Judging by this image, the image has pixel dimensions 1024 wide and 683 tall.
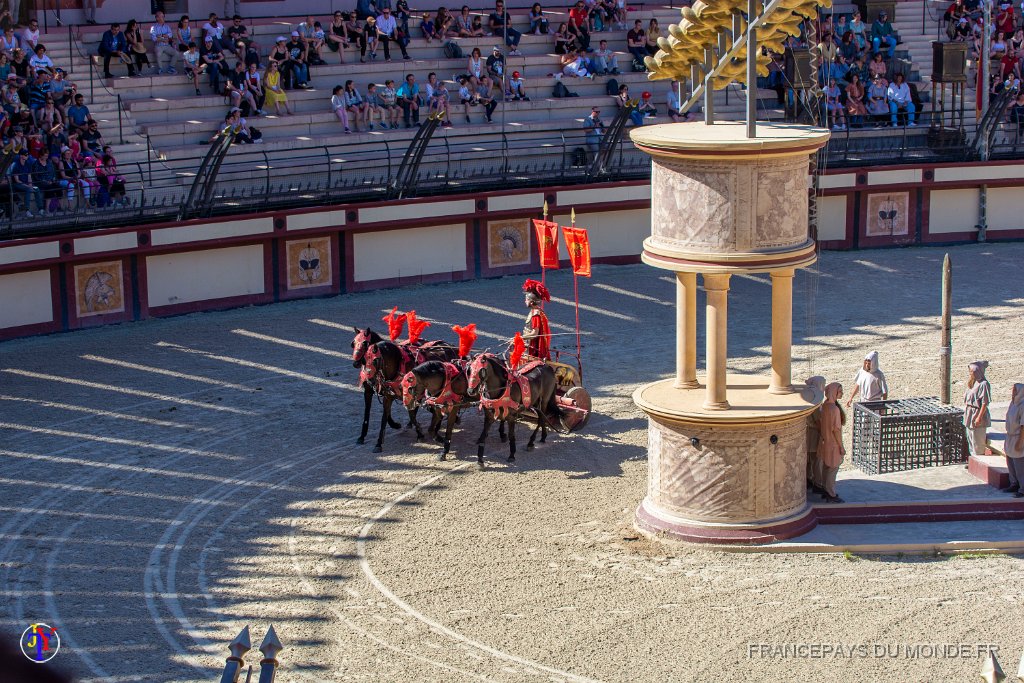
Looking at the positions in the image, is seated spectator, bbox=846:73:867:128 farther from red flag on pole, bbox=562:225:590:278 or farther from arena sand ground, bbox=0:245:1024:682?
red flag on pole, bbox=562:225:590:278

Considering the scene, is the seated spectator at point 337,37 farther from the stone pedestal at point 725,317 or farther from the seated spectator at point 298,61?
the stone pedestal at point 725,317

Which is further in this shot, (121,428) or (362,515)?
(121,428)

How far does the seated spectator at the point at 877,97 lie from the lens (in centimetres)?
3488

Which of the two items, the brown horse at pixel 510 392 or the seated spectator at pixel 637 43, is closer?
the brown horse at pixel 510 392

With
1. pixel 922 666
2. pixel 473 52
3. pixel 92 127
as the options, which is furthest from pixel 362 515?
pixel 473 52

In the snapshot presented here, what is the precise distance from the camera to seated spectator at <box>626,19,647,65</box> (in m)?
35.1

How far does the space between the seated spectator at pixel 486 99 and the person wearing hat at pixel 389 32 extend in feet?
6.33

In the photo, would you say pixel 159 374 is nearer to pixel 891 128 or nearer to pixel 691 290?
pixel 691 290

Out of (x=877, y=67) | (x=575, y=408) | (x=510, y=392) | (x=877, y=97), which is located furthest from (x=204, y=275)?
(x=877, y=67)

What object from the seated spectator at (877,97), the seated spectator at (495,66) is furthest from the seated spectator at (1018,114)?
the seated spectator at (495,66)

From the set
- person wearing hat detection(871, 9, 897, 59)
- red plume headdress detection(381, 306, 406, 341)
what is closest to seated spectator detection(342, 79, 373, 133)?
red plume headdress detection(381, 306, 406, 341)

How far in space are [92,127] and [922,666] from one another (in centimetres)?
1894

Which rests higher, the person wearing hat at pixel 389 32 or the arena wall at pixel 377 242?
the person wearing hat at pixel 389 32

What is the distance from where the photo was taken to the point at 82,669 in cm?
1337
